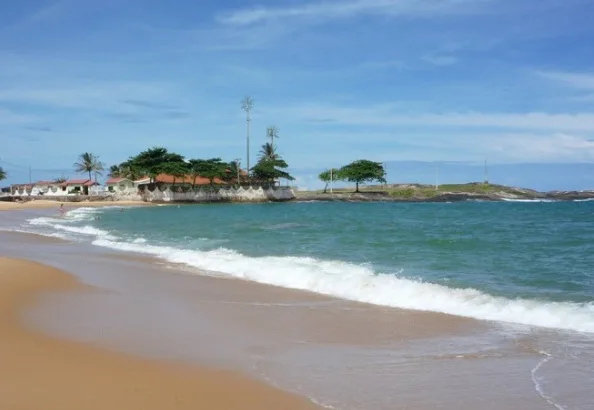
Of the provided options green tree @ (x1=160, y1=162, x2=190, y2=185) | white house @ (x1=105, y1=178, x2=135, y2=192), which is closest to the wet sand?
green tree @ (x1=160, y1=162, x2=190, y2=185)

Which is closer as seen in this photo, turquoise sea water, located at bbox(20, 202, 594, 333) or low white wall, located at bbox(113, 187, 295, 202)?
turquoise sea water, located at bbox(20, 202, 594, 333)

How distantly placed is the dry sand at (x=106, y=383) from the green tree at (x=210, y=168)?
87072 mm

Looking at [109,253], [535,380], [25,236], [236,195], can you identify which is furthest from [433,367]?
[236,195]

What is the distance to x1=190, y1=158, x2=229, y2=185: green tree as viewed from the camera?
93375 millimetres

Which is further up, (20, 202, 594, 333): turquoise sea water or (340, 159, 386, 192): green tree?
(340, 159, 386, 192): green tree

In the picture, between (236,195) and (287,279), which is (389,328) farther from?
(236,195)

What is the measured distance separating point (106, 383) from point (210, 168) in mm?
89207

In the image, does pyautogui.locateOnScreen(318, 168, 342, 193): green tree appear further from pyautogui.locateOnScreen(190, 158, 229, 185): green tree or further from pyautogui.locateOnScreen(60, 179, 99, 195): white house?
pyautogui.locateOnScreen(60, 179, 99, 195): white house

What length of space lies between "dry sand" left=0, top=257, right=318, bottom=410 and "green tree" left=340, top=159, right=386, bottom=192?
106 meters

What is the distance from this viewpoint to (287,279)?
1295 centimetres

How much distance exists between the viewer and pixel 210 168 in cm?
9350

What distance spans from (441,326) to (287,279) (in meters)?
5.22

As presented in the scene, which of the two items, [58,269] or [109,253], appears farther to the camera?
[109,253]

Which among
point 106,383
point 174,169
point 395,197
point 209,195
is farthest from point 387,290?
point 395,197
